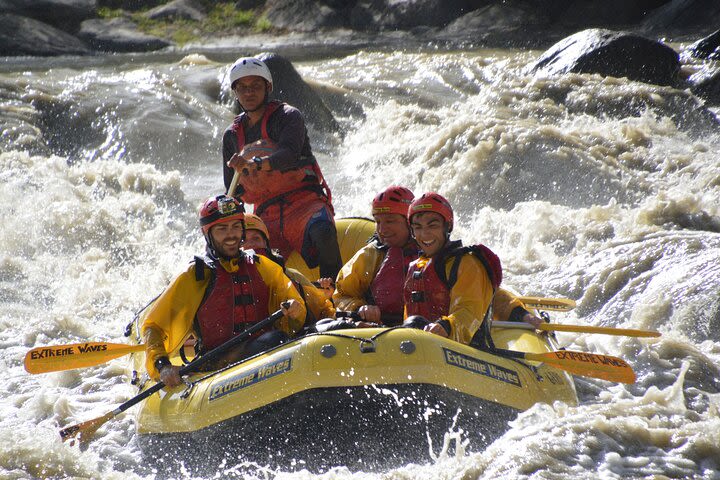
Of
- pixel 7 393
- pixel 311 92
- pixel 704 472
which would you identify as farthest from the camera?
pixel 311 92

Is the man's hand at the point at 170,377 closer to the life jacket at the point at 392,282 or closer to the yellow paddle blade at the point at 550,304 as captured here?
the life jacket at the point at 392,282

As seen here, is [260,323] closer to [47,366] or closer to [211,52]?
[47,366]

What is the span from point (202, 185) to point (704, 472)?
8.07 metres

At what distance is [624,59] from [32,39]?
13.2 meters

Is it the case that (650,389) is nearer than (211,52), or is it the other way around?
(650,389)

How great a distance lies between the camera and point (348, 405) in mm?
4047

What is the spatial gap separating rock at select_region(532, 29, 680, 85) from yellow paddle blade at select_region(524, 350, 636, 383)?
8.38 metres

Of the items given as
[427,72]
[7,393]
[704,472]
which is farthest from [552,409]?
[427,72]

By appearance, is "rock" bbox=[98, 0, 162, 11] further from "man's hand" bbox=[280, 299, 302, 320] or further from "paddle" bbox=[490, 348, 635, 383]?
"paddle" bbox=[490, 348, 635, 383]

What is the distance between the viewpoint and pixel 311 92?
13.0 m

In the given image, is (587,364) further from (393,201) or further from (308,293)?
A: (308,293)

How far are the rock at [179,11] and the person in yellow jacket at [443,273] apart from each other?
2136 centimetres

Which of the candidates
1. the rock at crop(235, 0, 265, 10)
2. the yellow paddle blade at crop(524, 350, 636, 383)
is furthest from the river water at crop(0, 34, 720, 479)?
the rock at crop(235, 0, 265, 10)

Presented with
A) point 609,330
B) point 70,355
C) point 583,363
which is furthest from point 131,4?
point 583,363
